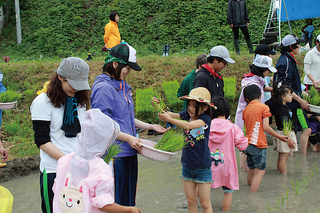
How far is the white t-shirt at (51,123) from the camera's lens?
93.4 inches

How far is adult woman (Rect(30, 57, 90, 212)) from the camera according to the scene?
2.36 meters

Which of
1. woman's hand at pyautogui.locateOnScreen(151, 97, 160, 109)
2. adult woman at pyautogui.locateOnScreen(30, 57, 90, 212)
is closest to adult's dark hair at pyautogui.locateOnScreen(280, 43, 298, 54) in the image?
woman's hand at pyautogui.locateOnScreen(151, 97, 160, 109)

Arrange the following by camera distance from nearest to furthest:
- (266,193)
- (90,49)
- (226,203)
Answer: (226,203), (266,193), (90,49)

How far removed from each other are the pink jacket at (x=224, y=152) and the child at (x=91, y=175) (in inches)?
78.4

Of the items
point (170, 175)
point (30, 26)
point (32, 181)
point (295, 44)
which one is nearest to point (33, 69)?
point (32, 181)

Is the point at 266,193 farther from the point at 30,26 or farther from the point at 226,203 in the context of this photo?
the point at 30,26

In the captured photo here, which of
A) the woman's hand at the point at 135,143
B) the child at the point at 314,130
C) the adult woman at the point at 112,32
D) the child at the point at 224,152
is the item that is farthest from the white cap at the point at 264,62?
the adult woman at the point at 112,32

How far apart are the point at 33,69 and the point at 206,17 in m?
9.55

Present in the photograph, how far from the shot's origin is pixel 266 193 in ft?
14.6

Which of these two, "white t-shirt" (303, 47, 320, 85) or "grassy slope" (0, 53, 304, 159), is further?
"grassy slope" (0, 53, 304, 159)

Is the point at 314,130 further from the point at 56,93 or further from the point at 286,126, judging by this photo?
the point at 56,93

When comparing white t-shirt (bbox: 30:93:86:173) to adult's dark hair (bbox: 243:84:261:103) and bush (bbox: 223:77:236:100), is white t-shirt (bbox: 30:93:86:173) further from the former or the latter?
bush (bbox: 223:77:236:100)

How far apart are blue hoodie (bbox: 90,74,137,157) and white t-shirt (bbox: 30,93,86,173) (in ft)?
1.16

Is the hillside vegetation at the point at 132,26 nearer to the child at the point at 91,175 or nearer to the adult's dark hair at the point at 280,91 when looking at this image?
the adult's dark hair at the point at 280,91
